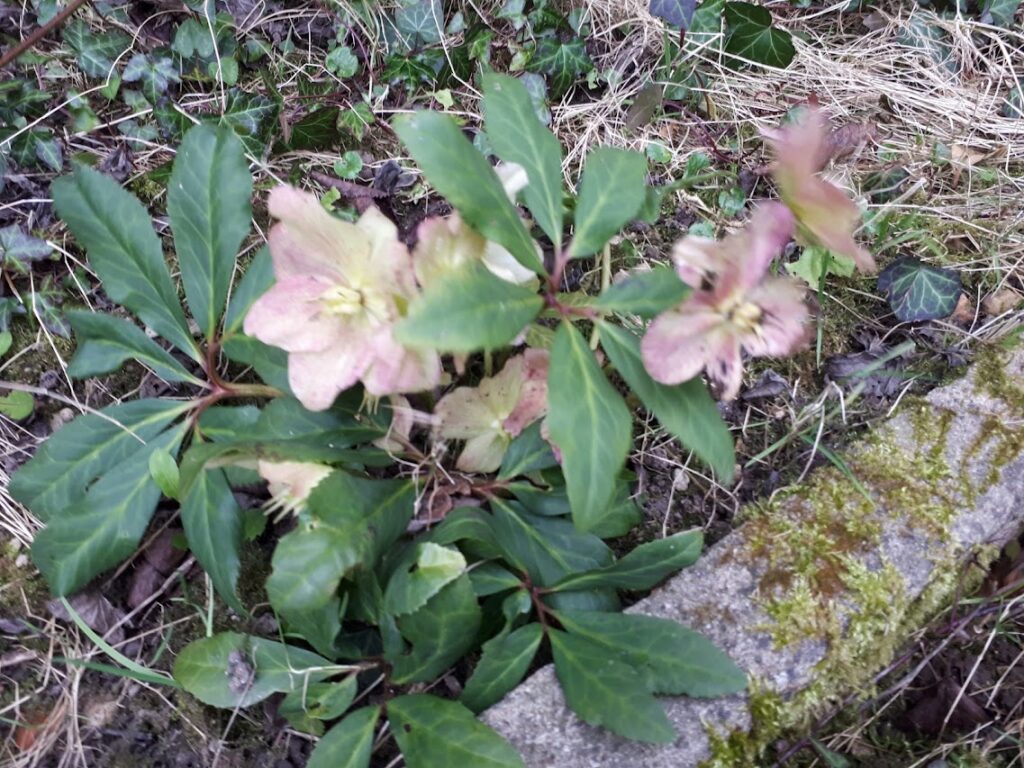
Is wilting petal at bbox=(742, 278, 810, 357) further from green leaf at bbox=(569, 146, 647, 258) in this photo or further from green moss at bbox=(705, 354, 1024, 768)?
green moss at bbox=(705, 354, 1024, 768)

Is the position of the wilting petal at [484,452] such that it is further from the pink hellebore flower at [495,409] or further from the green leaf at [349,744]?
the green leaf at [349,744]

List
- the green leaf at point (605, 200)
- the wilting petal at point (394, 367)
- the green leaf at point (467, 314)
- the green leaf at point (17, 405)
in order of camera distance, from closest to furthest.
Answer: the green leaf at point (467, 314) < the wilting petal at point (394, 367) < the green leaf at point (605, 200) < the green leaf at point (17, 405)

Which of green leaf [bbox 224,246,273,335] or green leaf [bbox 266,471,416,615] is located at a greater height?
green leaf [bbox 224,246,273,335]

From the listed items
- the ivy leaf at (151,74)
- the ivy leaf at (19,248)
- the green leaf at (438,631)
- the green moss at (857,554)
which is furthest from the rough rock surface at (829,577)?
the ivy leaf at (151,74)

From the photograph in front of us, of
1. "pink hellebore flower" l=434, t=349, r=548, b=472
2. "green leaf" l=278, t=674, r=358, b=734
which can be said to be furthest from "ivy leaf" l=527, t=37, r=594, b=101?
"green leaf" l=278, t=674, r=358, b=734

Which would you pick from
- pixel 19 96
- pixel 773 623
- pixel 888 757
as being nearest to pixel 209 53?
pixel 19 96

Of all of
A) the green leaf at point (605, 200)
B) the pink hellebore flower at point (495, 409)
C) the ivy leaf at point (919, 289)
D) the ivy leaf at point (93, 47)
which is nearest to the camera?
the green leaf at point (605, 200)

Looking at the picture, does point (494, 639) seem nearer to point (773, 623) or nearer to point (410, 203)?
point (773, 623)
